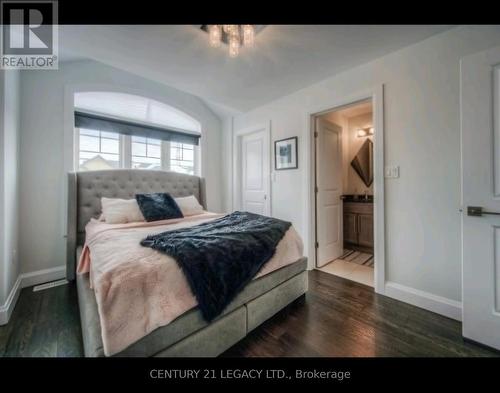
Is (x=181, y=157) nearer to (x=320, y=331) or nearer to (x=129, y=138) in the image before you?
(x=129, y=138)

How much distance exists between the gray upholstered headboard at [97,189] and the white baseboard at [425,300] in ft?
10.3

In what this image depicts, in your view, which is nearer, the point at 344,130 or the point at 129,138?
the point at 129,138

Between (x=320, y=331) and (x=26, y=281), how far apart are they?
3127mm

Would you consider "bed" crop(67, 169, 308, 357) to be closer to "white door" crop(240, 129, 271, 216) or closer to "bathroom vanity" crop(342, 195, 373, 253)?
"white door" crop(240, 129, 271, 216)

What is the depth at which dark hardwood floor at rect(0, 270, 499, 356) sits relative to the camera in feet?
4.45

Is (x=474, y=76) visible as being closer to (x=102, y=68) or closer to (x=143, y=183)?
(x=143, y=183)

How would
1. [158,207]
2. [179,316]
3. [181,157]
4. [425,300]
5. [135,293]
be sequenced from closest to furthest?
[135,293]
[179,316]
[425,300]
[158,207]
[181,157]

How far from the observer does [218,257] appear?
4.35 feet

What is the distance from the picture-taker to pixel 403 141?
77.8 inches

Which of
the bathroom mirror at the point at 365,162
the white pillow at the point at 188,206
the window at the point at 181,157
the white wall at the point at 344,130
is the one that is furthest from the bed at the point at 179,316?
the bathroom mirror at the point at 365,162

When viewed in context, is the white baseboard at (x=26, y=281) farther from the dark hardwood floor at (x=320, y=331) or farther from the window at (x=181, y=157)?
the window at (x=181, y=157)

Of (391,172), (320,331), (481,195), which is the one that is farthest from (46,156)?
(481,195)

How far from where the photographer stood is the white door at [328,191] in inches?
113
